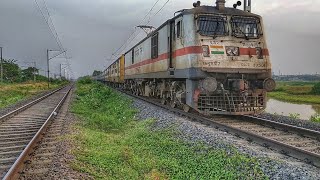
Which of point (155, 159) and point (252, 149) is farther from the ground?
point (252, 149)

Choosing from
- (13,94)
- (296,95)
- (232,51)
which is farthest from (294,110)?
(13,94)

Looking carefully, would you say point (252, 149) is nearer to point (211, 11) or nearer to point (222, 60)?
point (222, 60)

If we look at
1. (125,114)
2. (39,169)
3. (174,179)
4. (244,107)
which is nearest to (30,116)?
(125,114)

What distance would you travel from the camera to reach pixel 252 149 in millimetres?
8320

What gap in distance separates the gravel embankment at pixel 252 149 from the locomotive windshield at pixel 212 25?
3.25m

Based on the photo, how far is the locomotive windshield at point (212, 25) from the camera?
44.0ft

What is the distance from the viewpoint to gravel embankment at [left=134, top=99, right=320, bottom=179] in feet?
21.1

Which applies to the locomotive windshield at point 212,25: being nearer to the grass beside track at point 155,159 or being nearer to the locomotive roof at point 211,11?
the locomotive roof at point 211,11

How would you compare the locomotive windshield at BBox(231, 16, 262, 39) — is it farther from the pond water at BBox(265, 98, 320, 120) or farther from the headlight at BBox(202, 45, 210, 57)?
the pond water at BBox(265, 98, 320, 120)

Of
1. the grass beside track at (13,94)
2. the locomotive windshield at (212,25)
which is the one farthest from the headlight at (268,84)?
the grass beside track at (13,94)

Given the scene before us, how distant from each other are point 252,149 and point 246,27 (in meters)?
6.77

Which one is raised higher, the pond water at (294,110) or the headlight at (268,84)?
the headlight at (268,84)

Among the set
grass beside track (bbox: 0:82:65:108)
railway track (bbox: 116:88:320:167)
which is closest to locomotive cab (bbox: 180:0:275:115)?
railway track (bbox: 116:88:320:167)

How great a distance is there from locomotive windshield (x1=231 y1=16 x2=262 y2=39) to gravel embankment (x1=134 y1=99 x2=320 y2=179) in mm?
3898
